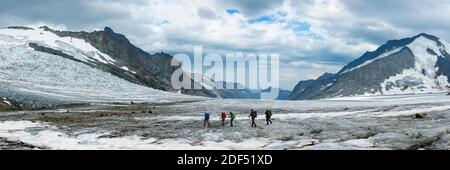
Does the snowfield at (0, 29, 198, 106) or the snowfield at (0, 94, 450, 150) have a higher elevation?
the snowfield at (0, 29, 198, 106)

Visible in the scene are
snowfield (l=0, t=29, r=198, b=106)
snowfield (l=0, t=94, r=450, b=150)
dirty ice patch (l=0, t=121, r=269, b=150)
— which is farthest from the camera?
snowfield (l=0, t=29, r=198, b=106)

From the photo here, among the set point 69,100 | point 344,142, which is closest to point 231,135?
point 344,142

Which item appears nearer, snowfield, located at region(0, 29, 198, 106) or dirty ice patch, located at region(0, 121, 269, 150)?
dirty ice patch, located at region(0, 121, 269, 150)

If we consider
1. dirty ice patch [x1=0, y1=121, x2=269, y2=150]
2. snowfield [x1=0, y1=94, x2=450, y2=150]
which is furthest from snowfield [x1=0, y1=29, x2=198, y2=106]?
dirty ice patch [x1=0, y1=121, x2=269, y2=150]

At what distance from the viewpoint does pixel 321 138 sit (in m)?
39.7

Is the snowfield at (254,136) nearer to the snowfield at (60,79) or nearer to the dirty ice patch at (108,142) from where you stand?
the dirty ice patch at (108,142)

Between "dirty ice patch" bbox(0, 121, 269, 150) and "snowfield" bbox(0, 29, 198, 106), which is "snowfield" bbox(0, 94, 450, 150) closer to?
"dirty ice patch" bbox(0, 121, 269, 150)

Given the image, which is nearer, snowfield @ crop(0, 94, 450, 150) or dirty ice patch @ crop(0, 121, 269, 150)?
snowfield @ crop(0, 94, 450, 150)

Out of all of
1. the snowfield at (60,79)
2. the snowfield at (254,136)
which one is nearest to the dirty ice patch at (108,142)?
the snowfield at (254,136)

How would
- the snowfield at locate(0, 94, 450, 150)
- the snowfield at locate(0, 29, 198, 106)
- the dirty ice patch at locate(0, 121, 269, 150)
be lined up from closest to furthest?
the snowfield at locate(0, 94, 450, 150), the dirty ice patch at locate(0, 121, 269, 150), the snowfield at locate(0, 29, 198, 106)

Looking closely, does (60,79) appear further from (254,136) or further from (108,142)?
(254,136)
